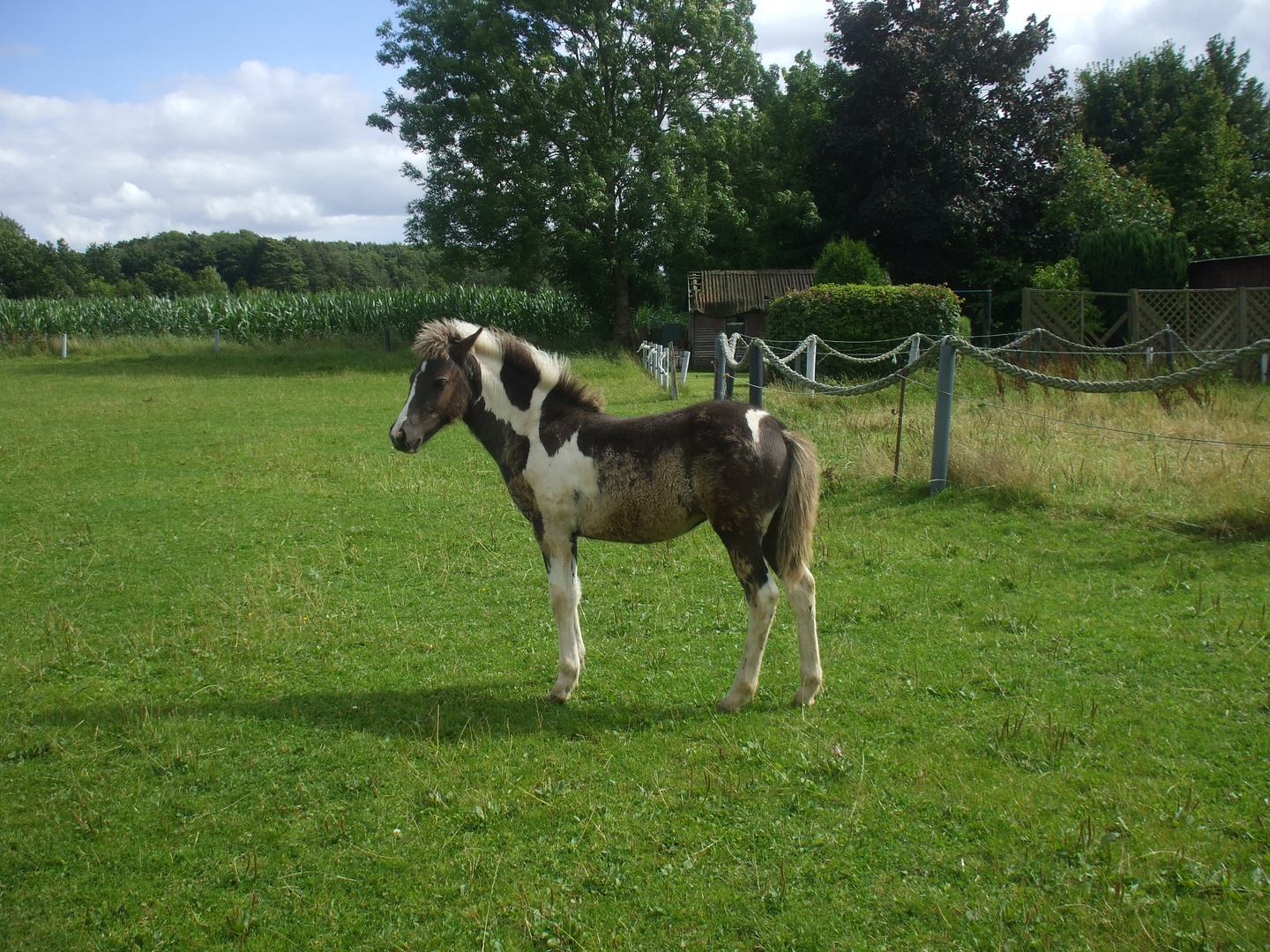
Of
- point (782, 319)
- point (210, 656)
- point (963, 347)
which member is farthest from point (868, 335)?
point (210, 656)

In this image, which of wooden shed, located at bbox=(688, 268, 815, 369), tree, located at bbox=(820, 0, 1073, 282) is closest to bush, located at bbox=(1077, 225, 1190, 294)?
tree, located at bbox=(820, 0, 1073, 282)

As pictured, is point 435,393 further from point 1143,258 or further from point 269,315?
point 269,315

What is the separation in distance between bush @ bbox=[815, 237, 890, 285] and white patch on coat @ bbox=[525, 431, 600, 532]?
21742 mm

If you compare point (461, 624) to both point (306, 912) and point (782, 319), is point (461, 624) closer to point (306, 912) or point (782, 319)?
point (306, 912)

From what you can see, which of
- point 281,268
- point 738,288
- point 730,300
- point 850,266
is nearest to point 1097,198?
point 850,266

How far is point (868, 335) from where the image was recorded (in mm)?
18766

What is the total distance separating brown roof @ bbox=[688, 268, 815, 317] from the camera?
32500 mm

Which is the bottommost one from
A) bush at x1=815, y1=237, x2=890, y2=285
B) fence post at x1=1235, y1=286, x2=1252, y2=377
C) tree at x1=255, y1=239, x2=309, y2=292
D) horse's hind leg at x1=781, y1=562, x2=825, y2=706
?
horse's hind leg at x1=781, y1=562, x2=825, y2=706

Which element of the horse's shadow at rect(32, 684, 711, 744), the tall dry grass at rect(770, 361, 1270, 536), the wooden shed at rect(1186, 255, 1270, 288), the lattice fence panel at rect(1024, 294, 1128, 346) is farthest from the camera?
the wooden shed at rect(1186, 255, 1270, 288)

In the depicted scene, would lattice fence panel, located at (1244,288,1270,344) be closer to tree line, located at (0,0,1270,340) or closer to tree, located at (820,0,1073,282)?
tree line, located at (0,0,1270,340)

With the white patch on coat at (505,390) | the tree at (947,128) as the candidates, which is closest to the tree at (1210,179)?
the tree at (947,128)

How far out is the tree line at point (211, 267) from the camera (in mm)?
74875

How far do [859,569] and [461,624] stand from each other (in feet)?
10.9

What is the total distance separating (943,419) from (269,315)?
117 ft
